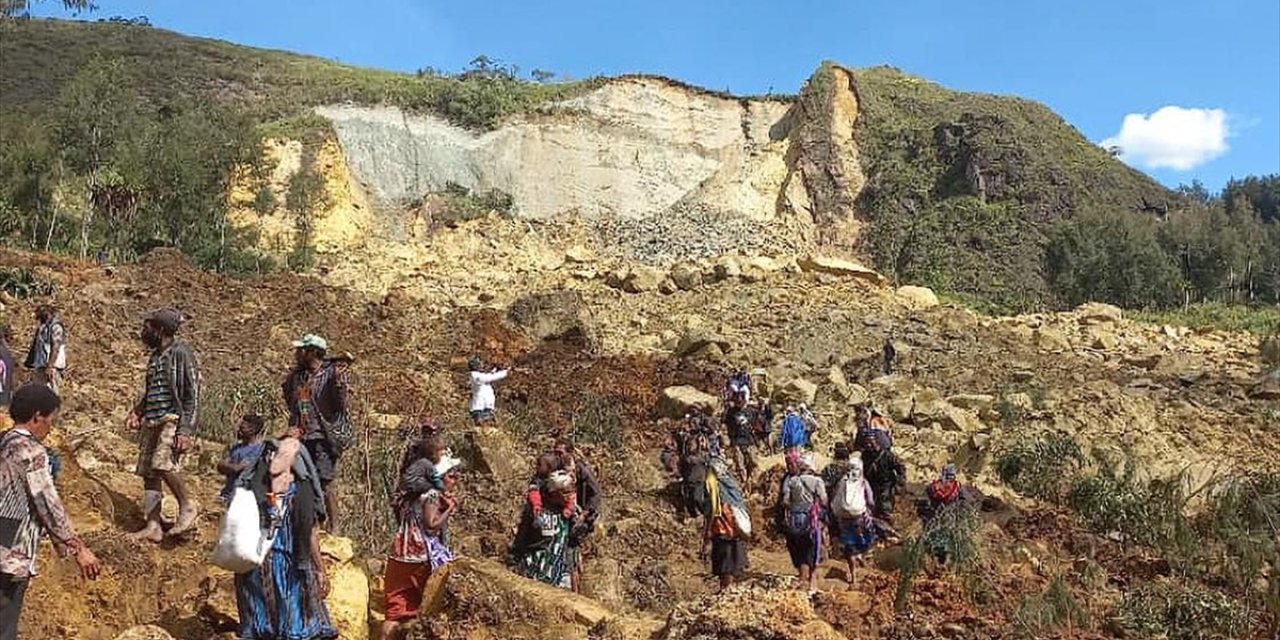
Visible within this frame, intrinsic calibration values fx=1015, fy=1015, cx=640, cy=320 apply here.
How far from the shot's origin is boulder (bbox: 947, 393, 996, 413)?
14.2 metres

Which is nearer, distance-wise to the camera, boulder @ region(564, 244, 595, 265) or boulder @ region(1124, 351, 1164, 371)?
boulder @ region(1124, 351, 1164, 371)

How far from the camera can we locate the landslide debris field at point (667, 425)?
4820 millimetres

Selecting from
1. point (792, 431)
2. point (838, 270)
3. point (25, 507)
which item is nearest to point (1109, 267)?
point (838, 270)

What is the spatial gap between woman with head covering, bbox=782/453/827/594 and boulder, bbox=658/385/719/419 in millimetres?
6943

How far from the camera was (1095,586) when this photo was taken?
23.5 feet

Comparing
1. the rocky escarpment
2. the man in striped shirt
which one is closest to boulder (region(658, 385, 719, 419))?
the man in striped shirt

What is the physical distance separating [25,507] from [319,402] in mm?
2068

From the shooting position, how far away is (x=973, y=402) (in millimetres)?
14422

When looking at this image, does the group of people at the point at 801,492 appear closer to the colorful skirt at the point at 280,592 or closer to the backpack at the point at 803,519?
the backpack at the point at 803,519

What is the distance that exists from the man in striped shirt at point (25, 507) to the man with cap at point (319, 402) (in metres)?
1.93

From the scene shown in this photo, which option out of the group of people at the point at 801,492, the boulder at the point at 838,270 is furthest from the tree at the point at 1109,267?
the group of people at the point at 801,492

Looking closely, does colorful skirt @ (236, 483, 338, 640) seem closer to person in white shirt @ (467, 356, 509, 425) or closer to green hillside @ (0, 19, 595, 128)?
person in white shirt @ (467, 356, 509, 425)

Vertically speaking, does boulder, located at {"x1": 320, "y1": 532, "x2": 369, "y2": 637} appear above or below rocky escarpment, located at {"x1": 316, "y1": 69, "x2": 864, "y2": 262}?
below

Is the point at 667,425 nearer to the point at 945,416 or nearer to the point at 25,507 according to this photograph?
the point at 945,416
